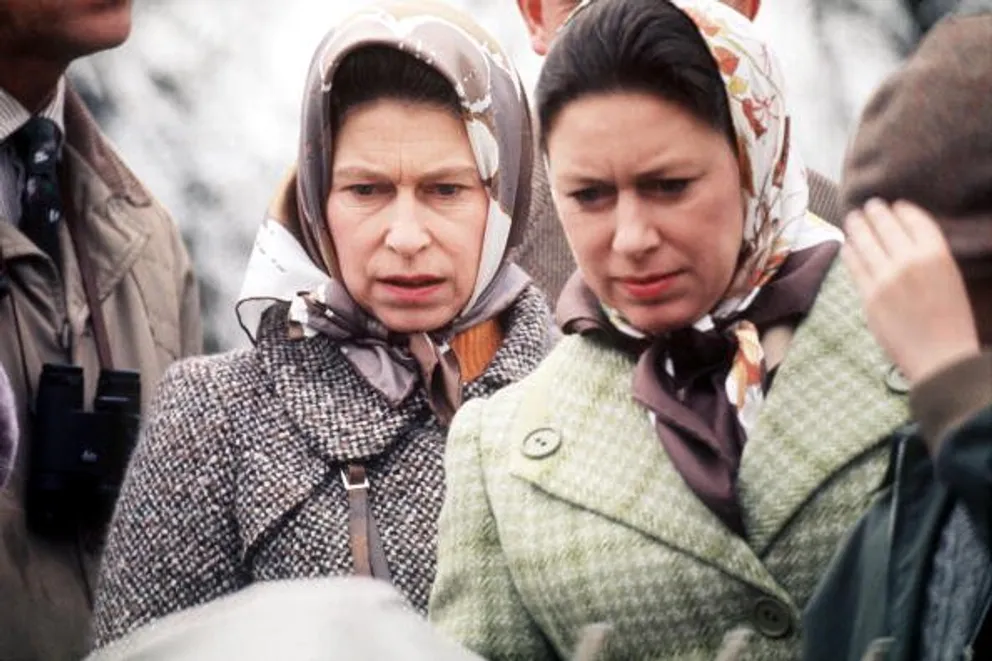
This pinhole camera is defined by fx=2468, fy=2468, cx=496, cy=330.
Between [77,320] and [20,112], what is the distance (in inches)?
16.0

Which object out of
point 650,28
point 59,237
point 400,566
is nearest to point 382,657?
point 650,28

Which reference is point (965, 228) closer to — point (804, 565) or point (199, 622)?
point (804, 565)

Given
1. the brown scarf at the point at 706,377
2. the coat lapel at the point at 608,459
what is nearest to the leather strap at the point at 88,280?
the coat lapel at the point at 608,459

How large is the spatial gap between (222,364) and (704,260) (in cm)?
98

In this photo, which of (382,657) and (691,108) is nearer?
(382,657)

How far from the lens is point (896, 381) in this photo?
3105mm

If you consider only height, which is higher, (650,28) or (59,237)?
Answer: (650,28)

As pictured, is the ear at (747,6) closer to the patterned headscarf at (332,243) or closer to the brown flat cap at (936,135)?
the patterned headscarf at (332,243)

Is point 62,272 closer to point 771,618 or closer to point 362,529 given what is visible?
point 362,529

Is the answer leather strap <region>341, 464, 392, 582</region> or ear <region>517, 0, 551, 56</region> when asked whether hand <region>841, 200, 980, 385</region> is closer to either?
leather strap <region>341, 464, 392, 582</region>

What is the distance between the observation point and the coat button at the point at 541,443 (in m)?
3.26

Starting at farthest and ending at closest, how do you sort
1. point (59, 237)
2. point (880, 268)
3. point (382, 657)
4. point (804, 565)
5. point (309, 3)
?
point (309, 3), point (59, 237), point (804, 565), point (880, 268), point (382, 657)

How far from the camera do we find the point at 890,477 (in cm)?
283

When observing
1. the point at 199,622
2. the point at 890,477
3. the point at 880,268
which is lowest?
the point at 890,477
